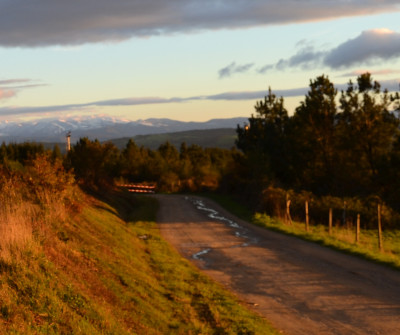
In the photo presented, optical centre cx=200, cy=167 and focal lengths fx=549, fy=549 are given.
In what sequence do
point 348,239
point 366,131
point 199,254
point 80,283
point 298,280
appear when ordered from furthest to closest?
point 366,131 < point 348,239 < point 199,254 < point 298,280 < point 80,283

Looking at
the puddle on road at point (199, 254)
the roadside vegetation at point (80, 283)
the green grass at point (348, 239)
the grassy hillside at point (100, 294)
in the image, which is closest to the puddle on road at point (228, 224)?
the puddle on road at point (199, 254)

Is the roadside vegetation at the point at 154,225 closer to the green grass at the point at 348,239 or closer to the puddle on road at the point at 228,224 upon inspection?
the green grass at the point at 348,239

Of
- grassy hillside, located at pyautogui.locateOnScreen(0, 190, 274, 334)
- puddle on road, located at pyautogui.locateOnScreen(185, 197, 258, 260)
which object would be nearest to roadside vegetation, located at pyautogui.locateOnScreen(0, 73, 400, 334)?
grassy hillside, located at pyautogui.locateOnScreen(0, 190, 274, 334)

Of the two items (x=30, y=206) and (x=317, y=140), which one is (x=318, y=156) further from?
(x=30, y=206)

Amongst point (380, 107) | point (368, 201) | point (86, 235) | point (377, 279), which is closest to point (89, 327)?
point (86, 235)

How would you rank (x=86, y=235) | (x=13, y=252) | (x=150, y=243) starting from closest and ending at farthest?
(x=13, y=252)
(x=86, y=235)
(x=150, y=243)

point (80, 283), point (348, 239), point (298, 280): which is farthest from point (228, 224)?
point (80, 283)

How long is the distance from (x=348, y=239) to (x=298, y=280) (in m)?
8.92

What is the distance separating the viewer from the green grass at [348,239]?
62.6 ft

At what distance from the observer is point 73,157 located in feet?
125

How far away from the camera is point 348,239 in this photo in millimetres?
23406

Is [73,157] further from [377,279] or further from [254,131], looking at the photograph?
[377,279]

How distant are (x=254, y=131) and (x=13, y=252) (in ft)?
155

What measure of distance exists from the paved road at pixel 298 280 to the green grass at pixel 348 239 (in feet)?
2.13
